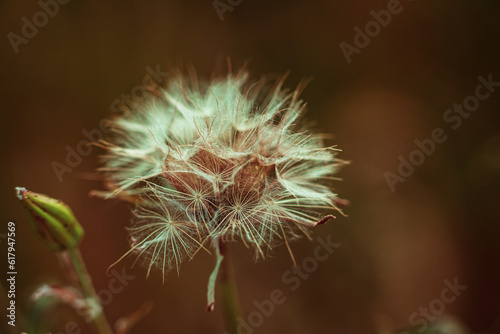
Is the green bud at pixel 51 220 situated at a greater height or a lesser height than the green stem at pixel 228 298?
greater

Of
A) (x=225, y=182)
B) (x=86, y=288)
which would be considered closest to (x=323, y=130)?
(x=225, y=182)

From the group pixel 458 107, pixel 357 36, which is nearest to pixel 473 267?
pixel 458 107

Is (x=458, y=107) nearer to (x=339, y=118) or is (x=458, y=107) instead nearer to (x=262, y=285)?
(x=339, y=118)

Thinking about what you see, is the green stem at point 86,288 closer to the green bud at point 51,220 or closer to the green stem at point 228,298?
the green bud at point 51,220

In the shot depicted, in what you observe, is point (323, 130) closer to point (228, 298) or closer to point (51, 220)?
point (228, 298)

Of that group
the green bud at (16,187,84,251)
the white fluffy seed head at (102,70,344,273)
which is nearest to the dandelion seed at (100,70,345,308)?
the white fluffy seed head at (102,70,344,273)

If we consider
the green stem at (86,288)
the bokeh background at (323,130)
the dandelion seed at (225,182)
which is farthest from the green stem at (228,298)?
the bokeh background at (323,130)
